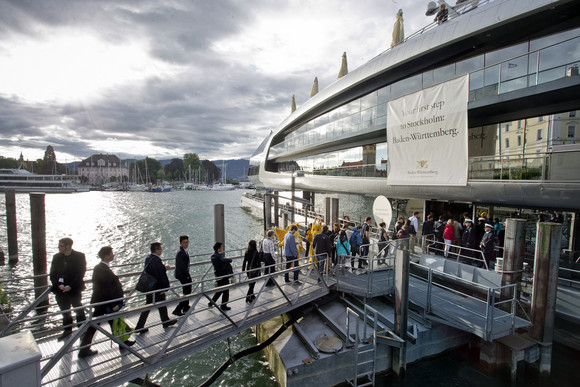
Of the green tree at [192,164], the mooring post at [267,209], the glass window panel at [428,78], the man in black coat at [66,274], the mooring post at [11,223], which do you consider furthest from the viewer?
the green tree at [192,164]

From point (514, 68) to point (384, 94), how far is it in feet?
25.6

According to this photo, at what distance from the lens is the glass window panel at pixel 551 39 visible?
9699 mm

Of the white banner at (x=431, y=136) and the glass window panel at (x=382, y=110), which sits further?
the glass window panel at (x=382, y=110)

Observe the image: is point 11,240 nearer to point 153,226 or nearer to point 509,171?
point 153,226

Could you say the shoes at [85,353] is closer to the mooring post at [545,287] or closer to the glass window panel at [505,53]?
the mooring post at [545,287]

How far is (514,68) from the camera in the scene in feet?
36.3

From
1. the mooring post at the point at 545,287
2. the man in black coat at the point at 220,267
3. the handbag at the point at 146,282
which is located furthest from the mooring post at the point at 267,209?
the mooring post at the point at 545,287

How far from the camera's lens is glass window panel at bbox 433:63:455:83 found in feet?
45.9

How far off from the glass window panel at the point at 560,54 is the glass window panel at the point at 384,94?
813cm

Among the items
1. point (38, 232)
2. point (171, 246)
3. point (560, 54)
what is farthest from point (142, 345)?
point (171, 246)

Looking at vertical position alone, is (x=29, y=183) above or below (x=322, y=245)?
below

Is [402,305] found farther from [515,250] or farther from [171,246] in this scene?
[171,246]

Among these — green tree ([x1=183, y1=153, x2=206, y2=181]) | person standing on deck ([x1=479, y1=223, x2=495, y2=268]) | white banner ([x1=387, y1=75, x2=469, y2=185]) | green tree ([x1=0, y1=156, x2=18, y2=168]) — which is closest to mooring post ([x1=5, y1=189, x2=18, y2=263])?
white banner ([x1=387, y1=75, x2=469, y2=185])

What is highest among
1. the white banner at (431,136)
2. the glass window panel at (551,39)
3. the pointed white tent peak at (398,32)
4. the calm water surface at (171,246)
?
the pointed white tent peak at (398,32)
